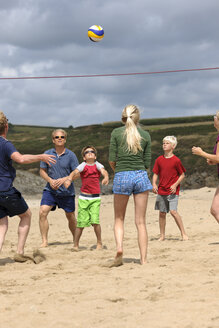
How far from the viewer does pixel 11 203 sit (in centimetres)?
583

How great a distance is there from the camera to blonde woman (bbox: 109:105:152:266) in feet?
17.7

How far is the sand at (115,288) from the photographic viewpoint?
3.58 metres

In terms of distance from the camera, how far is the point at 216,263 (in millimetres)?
5367

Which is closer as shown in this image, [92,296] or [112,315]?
[112,315]

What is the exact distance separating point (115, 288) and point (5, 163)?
2.21m

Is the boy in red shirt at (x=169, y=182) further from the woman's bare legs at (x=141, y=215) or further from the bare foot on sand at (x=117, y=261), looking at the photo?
the bare foot on sand at (x=117, y=261)

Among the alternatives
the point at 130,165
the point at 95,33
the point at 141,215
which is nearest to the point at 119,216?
the point at 141,215

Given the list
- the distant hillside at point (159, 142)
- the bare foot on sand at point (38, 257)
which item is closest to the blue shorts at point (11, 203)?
the bare foot on sand at point (38, 257)

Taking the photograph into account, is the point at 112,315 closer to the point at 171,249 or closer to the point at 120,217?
the point at 120,217

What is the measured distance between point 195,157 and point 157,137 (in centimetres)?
514

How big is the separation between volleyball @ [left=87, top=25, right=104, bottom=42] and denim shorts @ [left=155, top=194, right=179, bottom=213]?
5591 mm

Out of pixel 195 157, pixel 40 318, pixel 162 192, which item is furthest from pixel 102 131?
pixel 40 318

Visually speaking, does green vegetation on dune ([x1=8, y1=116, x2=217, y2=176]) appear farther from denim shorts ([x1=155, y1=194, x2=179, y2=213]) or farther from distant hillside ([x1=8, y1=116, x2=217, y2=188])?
denim shorts ([x1=155, y1=194, x2=179, y2=213])

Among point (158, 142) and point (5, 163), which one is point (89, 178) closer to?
point (5, 163)
